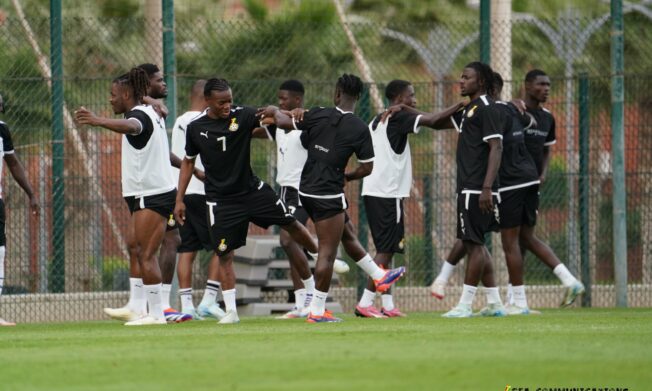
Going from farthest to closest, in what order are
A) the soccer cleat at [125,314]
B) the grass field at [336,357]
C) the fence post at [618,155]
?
the fence post at [618,155] → the soccer cleat at [125,314] → the grass field at [336,357]

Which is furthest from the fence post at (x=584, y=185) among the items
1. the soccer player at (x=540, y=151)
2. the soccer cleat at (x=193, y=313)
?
the soccer cleat at (x=193, y=313)

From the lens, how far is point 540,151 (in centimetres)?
1513

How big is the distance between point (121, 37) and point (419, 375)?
1065 cm

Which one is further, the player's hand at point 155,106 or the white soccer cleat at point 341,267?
the white soccer cleat at point 341,267

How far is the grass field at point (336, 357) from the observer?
24.1 feet

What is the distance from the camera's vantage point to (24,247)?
1476 cm

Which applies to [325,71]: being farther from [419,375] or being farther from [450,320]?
[419,375]

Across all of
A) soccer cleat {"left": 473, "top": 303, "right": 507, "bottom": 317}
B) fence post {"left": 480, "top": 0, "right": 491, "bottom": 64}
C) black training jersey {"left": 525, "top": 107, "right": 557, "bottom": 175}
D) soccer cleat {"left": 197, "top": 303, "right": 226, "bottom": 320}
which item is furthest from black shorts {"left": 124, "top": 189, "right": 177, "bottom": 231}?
fence post {"left": 480, "top": 0, "right": 491, "bottom": 64}

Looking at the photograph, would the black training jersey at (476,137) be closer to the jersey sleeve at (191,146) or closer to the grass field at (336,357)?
the grass field at (336,357)

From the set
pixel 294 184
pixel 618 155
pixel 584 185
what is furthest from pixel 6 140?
pixel 618 155

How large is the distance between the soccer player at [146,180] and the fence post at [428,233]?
4.56 m

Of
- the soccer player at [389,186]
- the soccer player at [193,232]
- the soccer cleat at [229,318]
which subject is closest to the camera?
the soccer cleat at [229,318]

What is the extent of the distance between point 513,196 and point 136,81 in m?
4.23

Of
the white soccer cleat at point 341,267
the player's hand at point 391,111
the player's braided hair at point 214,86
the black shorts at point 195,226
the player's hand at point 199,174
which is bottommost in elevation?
the white soccer cleat at point 341,267
